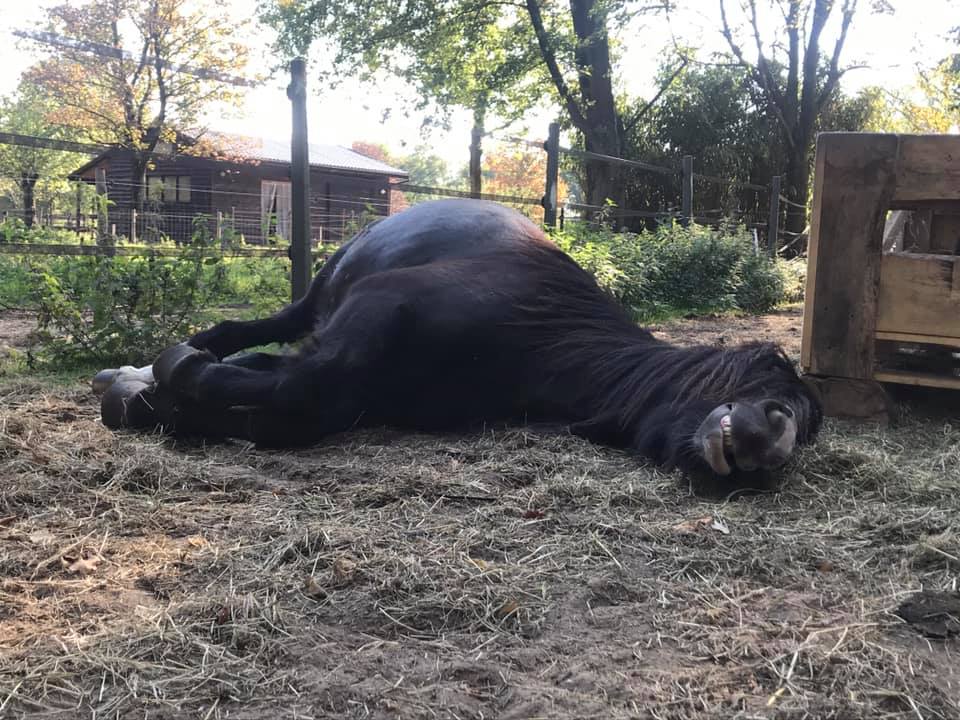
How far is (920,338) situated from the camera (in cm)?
326

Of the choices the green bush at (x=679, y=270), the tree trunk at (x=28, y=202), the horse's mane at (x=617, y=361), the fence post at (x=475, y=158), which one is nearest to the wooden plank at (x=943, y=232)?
the horse's mane at (x=617, y=361)

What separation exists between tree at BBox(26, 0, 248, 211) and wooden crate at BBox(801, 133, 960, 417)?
64.4ft

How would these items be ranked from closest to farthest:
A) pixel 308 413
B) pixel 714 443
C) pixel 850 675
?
pixel 850 675
pixel 714 443
pixel 308 413

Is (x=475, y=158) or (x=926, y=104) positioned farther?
(x=926, y=104)

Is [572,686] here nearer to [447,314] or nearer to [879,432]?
[447,314]

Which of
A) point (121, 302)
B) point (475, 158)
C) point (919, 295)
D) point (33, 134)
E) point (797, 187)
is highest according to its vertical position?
point (33, 134)

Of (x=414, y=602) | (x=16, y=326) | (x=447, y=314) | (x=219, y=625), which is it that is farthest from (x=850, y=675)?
(x=16, y=326)

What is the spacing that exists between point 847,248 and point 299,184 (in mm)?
3545

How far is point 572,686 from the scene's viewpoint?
132cm

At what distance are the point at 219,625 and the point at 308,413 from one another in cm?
144

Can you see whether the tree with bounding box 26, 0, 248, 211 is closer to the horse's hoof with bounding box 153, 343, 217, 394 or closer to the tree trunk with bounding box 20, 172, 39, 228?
the tree trunk with bounding box 20, 172, 39, 228

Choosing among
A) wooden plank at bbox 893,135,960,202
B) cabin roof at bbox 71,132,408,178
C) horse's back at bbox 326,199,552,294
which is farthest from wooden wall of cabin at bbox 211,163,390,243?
wooden plank at bbox 893,135,960,202

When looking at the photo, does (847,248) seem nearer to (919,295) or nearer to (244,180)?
(919,295)

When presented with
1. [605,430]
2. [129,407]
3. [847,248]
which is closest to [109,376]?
[129,407]
